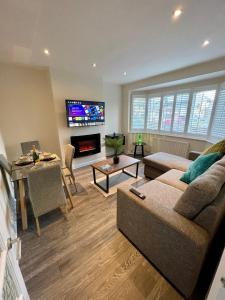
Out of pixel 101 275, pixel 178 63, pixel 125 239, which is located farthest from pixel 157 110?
pixel 101 275

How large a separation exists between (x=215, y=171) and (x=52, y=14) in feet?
7.73

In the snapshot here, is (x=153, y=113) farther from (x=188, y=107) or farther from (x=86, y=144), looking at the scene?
(x=86, y=144)

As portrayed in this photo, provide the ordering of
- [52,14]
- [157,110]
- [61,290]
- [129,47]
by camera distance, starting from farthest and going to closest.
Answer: [157,110] → [129,47] → [52,14] → [61,290]

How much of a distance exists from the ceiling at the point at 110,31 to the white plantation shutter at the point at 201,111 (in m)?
1.06

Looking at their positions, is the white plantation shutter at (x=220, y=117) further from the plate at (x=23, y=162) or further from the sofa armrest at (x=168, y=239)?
the plate at (x=23, y=162)

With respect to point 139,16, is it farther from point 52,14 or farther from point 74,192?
point 74,192

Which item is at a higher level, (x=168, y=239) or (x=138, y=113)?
(x=138, y=113)

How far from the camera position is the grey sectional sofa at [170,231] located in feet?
3.33

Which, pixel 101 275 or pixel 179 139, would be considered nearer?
pixel 101 275

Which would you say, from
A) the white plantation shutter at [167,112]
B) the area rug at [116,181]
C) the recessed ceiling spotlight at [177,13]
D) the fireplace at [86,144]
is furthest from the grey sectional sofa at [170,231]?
the white plantation shutter at [167,112]

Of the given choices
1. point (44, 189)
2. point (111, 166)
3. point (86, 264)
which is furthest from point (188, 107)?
point (86, 264)

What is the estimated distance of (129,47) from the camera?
2.15 m

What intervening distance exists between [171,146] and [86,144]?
105 inches

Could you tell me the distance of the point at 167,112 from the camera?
4301 millimetres
